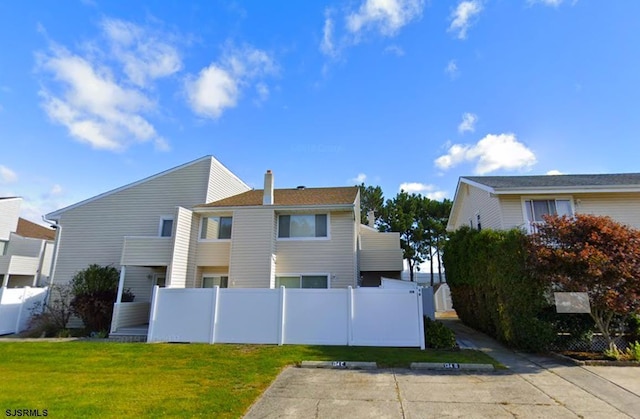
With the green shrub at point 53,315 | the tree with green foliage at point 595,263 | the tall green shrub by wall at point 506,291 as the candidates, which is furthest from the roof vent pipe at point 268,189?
the tree with green foliage at point 595,263

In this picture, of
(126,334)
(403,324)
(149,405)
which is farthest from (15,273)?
(403,324)

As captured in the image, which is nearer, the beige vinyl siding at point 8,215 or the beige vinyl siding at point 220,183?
the beige vinyl siding at point 220,183

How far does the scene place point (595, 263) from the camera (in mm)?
7996

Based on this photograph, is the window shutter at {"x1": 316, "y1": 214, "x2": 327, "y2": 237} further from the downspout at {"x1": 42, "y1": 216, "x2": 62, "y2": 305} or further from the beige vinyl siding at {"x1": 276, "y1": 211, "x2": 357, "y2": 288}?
the downspout at {"x1": 42, "y1": 216, "x2": 62, "y2": 305}

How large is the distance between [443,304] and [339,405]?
22.9m

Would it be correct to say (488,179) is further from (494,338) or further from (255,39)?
(255,39)

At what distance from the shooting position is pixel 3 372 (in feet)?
24.0

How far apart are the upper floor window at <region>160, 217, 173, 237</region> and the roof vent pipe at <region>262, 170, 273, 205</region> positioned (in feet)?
16.6

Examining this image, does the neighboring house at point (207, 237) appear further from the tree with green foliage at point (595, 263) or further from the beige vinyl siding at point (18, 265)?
the beige vinyl siding at point (18, 265)

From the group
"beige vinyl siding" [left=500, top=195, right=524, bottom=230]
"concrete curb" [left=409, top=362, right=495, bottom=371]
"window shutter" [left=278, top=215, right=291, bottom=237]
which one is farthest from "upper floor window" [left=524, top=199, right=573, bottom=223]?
"window shutter" [left=278, top=215, right=291, bottom=237]

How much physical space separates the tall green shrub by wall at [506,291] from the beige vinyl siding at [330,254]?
506 centimetres

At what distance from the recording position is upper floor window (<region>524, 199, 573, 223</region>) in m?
13.2

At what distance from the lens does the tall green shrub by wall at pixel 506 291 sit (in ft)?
30.4

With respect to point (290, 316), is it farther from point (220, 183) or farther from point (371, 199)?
point (371, 199)
